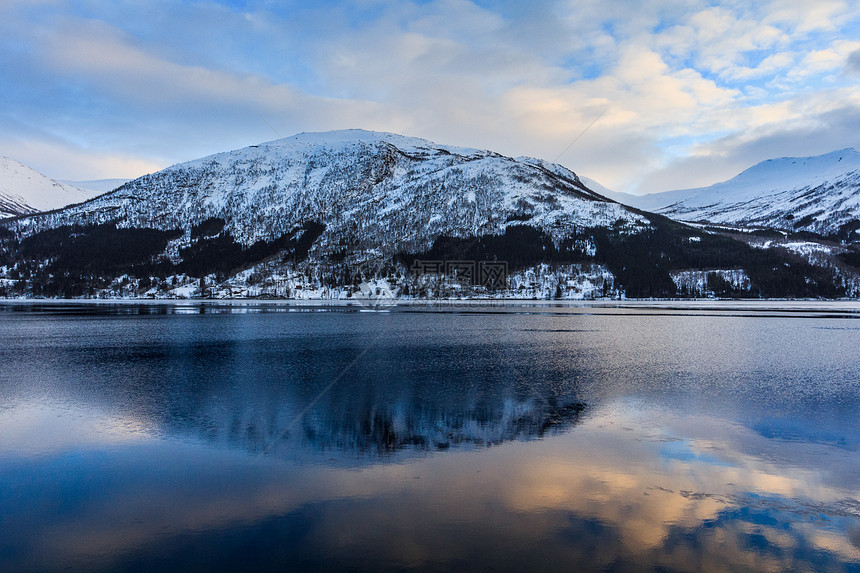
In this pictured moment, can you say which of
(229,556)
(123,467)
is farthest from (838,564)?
(123,467)

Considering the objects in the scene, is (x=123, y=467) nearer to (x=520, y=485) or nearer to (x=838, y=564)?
(x=520, y=485)

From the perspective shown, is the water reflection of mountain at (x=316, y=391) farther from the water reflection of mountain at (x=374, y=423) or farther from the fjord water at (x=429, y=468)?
the fjord water at (x=429, y=468)

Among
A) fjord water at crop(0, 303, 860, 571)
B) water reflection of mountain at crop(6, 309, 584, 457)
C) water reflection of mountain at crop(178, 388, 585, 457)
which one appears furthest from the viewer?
water reflection of mountain at crop(6, 309, 584, 457)

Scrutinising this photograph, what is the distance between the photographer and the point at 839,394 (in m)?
30.9

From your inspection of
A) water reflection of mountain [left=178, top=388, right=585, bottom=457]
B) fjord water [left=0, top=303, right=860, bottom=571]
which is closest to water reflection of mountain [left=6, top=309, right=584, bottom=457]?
water reflection of mountain [left=178, top=388, right=585, bottom=457]

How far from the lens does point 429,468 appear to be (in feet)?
58.9

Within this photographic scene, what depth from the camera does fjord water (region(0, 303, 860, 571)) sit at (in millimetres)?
12391

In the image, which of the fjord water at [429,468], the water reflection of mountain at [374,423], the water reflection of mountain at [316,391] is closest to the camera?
the fjord water at [429,468]

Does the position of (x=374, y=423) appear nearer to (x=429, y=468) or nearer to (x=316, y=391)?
(x=429, y=468)

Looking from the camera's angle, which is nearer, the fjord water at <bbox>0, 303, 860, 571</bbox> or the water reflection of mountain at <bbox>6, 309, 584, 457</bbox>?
the fjord water at <bbox>0, 303, 860, 571</bbox>

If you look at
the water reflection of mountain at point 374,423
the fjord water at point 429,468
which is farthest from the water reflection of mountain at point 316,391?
the fjord water at point 429,468

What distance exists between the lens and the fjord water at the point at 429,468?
12391 millimetres

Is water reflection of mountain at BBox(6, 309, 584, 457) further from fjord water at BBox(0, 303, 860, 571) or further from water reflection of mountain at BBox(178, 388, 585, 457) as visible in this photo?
fjord water at BBox(0, 303, 860, 571)

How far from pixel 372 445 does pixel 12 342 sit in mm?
57524
